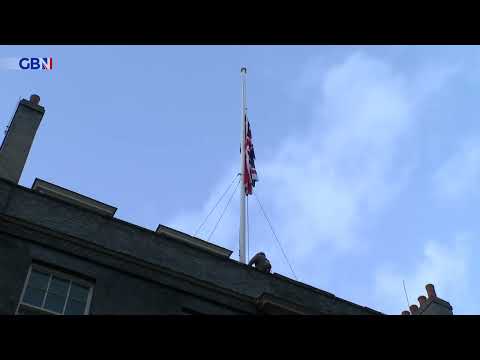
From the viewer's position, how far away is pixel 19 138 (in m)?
19.8

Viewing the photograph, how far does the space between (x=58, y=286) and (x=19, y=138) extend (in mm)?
5533

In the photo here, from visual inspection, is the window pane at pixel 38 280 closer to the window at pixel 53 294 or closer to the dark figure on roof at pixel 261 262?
the window at pixel 53 294

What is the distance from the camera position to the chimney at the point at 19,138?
19.1 m

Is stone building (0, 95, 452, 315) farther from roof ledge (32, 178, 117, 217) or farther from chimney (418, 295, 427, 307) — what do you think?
chimney (418, 295, 427, 307)

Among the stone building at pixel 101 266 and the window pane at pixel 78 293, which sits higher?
the stone building at pixel 101 266

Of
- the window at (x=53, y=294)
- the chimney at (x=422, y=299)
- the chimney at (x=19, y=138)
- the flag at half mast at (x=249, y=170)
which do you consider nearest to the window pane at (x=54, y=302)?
the window at (x=53, y=294)

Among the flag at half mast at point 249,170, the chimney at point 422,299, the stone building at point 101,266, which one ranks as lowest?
the stone building at point 101,266

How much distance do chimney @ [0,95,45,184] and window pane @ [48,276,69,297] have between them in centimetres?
375

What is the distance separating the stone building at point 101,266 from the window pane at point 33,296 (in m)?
0.02

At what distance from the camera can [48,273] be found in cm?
1650
